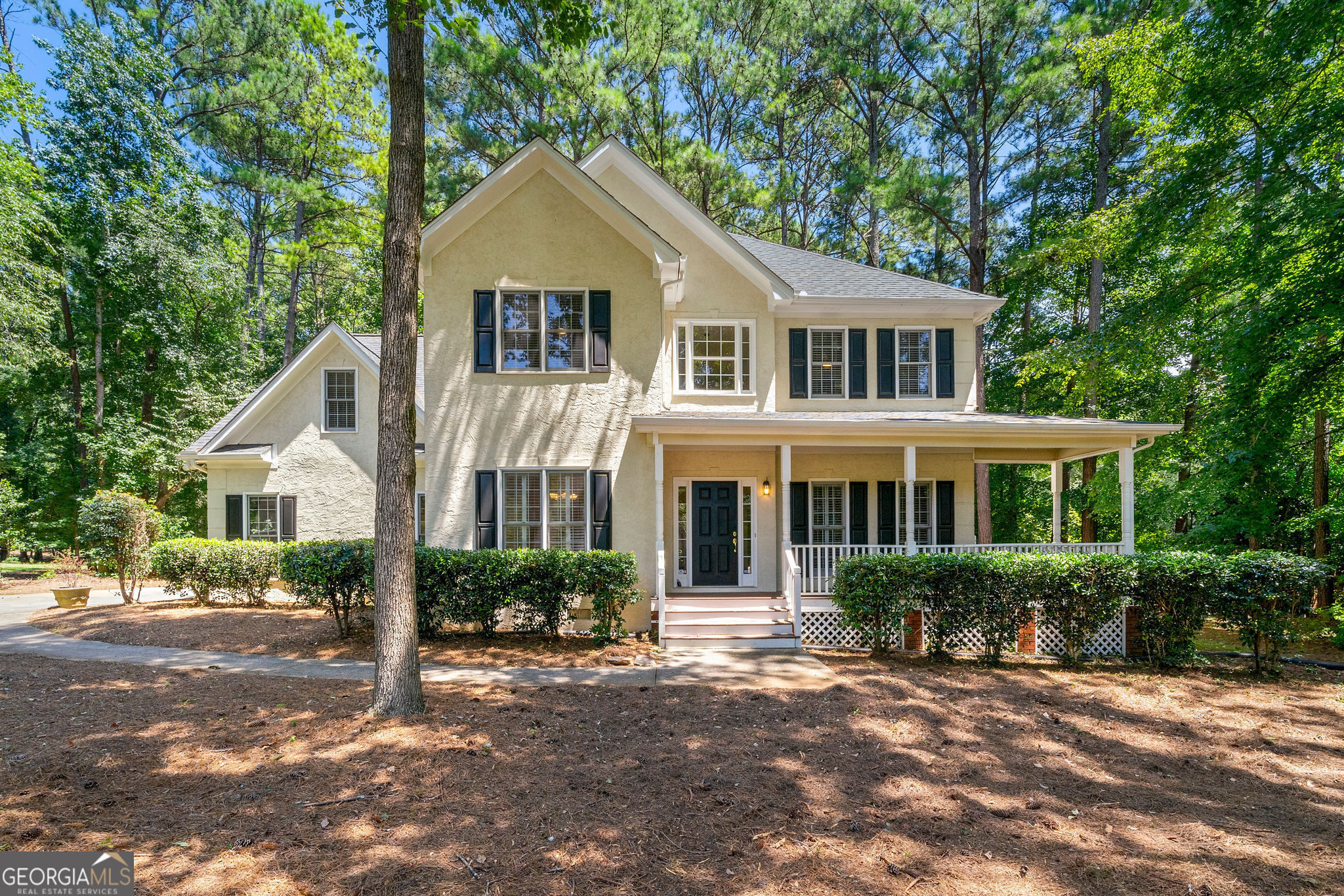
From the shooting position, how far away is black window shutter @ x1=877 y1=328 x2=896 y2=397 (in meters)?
12.5

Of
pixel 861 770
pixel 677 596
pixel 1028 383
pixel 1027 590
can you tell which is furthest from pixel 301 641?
pixel 1028 383

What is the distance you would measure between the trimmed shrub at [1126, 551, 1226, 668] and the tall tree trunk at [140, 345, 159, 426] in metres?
26.8

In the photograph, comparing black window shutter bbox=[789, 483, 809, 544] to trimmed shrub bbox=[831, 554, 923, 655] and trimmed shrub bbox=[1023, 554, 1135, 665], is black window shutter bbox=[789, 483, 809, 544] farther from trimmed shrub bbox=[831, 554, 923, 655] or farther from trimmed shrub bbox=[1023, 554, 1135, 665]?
trimmed shrub bbox=[1023, 554, 1135, 665]

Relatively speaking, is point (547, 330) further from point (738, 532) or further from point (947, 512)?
point (947, 512)

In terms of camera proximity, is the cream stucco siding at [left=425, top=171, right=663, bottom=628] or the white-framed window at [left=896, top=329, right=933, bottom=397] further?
the white-framed window at [left=896, top=329, right=933, bottom=397]

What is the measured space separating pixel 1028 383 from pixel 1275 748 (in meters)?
14.7

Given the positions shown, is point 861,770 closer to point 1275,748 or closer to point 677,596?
point 1275,748

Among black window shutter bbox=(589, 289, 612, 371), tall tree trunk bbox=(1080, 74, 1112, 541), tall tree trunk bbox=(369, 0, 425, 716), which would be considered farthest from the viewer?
tall tree trunk bbox=(1080, 74, 1112, 541)

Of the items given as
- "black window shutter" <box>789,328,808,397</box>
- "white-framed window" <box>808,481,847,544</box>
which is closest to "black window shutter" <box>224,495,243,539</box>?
"black window shutter" <box>789,328,808,397</box>

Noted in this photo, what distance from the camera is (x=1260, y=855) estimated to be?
12.2ft

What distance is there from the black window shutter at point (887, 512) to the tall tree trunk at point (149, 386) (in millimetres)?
23089

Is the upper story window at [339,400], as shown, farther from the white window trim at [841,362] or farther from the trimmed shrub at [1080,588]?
the trimmed shrub at [1080,588]

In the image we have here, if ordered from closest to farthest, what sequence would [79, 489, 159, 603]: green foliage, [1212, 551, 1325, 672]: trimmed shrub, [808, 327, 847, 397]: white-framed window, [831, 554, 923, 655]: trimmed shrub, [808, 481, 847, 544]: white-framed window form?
[1212, 551, 1325, 672]: trimmed shrub < [831, 554, 923, 655]: trimmed shrub < [79, 489, 159, 603]: green foliage < [808, 481, 847, 544]: white-framed window < [808, 327, 847, 397]: white-framed window

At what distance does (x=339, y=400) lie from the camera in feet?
49.0
